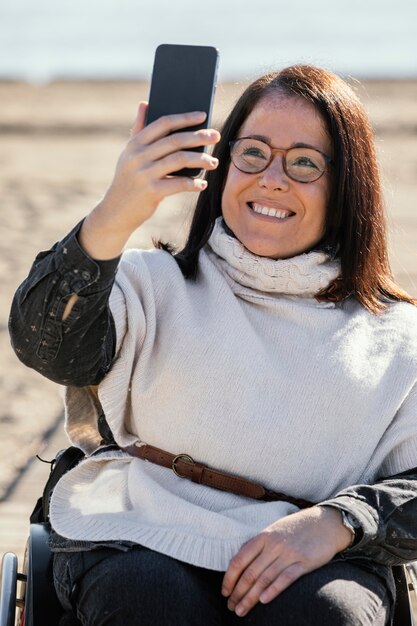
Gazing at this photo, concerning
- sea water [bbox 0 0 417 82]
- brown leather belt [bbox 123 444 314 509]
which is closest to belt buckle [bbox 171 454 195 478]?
brown leather belt [bbox 123 444 314 509]

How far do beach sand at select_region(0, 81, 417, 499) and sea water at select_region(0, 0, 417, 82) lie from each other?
183 cm

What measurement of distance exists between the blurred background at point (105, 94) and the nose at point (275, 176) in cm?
35

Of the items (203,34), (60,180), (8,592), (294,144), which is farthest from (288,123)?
(203,34)

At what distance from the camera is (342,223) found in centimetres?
271

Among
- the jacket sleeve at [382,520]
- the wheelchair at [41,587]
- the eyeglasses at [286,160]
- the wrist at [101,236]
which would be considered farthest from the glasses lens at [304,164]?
the wheelchair at [41,587]

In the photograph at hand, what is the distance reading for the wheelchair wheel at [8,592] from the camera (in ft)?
7.64

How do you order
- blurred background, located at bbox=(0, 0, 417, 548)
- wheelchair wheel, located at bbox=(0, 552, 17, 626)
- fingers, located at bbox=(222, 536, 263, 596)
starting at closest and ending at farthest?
fingers, located at bbox=(222, 536, 263, 596) → wheelchair wheel, located at bbox=(0, 552, 17, 626) → blurred background, located at bbox=(0, 0, 417, 548)

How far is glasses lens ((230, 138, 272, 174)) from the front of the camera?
259 cm

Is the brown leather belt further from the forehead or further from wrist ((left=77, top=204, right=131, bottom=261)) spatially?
the forehead

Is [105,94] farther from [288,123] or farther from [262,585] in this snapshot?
[262,585]

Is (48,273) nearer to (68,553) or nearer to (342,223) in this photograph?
(68,553)

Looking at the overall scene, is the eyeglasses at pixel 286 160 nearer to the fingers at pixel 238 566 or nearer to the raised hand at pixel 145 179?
the raised hand at pixel 145 179

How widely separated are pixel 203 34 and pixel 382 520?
1946cm

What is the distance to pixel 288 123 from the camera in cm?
260
